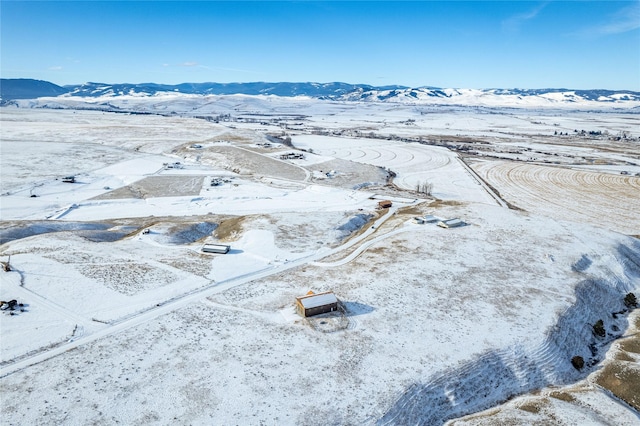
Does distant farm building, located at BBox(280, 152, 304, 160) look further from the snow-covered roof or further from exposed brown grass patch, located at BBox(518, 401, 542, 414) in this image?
exposed brown grass patch, located at BBox(518, 401, 542, 414)

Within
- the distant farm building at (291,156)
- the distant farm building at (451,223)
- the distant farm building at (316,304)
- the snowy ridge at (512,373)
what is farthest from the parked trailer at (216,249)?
the distant farm building at (291,156)

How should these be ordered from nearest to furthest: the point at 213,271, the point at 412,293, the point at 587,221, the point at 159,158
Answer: the point at 412,293, the point at 213,271, the point at 587,221, the point at 159,158

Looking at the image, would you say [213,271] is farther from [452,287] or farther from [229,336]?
[452,287]

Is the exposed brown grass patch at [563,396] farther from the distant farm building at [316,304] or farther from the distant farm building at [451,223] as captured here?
the distant farm building at [451,223]

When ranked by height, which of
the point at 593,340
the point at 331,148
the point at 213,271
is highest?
the point at 331,148

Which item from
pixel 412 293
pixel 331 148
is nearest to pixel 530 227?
pixel 412 293

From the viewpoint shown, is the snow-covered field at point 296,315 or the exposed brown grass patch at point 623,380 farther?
the exposed brown grass patch at point 623,380

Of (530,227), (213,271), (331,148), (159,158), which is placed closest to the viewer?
(213,271)
